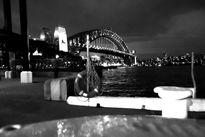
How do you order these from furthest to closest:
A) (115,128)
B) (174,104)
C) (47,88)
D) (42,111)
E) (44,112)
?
(47,88) → (42,111) → (44,112) → (115,128) → (174,104)

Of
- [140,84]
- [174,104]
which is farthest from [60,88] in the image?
[140,84]

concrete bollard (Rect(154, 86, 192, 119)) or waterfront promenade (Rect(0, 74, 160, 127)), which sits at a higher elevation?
concrete bollard (Rect(154, 86, 192, 119))

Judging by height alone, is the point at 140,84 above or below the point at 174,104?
below

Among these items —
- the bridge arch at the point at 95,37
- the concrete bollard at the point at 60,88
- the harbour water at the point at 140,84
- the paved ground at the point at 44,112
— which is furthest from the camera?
the bridge arch at the point at 95,37

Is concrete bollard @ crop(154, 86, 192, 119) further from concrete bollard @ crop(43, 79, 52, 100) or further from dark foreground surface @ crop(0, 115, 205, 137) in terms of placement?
concrete bollard @ crop(43, 79, 52, 100)

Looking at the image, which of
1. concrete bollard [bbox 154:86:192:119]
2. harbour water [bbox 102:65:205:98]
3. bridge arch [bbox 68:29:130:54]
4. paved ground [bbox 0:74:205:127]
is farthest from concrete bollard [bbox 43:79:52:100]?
bridge arch [bbox 68:29:130:54]

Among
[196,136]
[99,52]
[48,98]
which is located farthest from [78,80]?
[99,52]

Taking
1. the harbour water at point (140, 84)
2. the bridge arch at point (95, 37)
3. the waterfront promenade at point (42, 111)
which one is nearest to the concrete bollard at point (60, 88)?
the waterfront promenade at point (42, 111)

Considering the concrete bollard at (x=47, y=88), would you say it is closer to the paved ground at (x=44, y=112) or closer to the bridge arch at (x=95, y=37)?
the paved ground at (x=44, y=112)

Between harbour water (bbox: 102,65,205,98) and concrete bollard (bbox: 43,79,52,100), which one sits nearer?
concrete bollard (bbox: 43,79,52,100)

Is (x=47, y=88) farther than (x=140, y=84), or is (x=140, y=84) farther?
(x=140, y=84)

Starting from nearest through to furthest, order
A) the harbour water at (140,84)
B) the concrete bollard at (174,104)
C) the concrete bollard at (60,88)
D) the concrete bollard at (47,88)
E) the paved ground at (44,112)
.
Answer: the concrete bollard at (174,104)
the paved ground at (44,112)
the concrete bollard at (60,88)
the concrete bollard at (47,88)
the harbour water at (140,84)

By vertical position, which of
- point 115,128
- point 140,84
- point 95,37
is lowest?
point 140,84

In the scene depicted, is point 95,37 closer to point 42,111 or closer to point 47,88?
point 47,88
